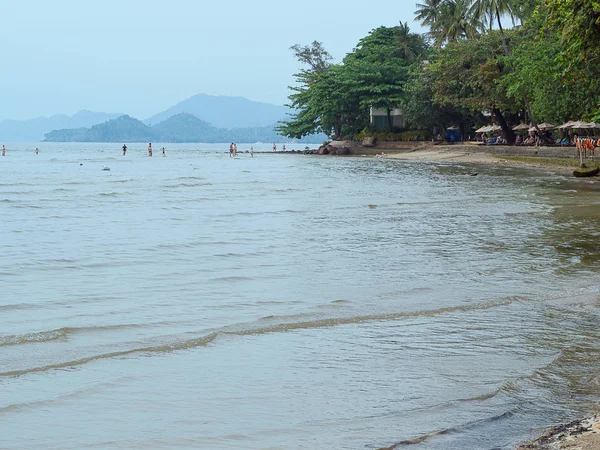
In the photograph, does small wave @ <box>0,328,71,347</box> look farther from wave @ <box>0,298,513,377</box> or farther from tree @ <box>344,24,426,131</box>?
tree @ <box>344,24,426,131</box>

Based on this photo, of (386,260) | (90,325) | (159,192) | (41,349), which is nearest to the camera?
(41,349)

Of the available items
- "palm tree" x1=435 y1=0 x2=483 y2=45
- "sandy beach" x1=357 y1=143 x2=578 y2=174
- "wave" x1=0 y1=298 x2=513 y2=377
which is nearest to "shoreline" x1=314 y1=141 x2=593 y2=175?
"sandy beach" x1=357 y1=143 x2=578 y2=174

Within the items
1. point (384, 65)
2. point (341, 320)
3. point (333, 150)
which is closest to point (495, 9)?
point (384, 65)

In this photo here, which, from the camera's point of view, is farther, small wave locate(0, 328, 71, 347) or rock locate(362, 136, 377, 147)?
rock locate(362, 136, 377, 147)

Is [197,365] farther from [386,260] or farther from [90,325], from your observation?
[386,260]

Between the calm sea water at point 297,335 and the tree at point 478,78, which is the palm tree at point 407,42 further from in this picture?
the calm sea water at point 297,335

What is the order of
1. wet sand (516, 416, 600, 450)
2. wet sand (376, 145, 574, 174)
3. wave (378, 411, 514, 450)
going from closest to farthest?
1. wet sand (516, 416, 600, 450)
2. wave (378, 411, 514, 450)
3. wet sand (376, 145, 574, 174)

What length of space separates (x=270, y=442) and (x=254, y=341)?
266 cm

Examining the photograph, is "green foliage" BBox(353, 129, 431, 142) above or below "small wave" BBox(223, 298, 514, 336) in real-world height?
above

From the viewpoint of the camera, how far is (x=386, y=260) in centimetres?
1296

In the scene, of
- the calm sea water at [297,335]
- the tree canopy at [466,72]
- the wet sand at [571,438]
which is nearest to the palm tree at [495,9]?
the tree canopy at [466,72]

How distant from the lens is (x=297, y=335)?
7.95 metres

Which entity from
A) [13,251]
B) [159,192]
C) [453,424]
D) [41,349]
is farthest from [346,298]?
[159,192]

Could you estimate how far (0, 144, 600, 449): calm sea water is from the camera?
5.37m
